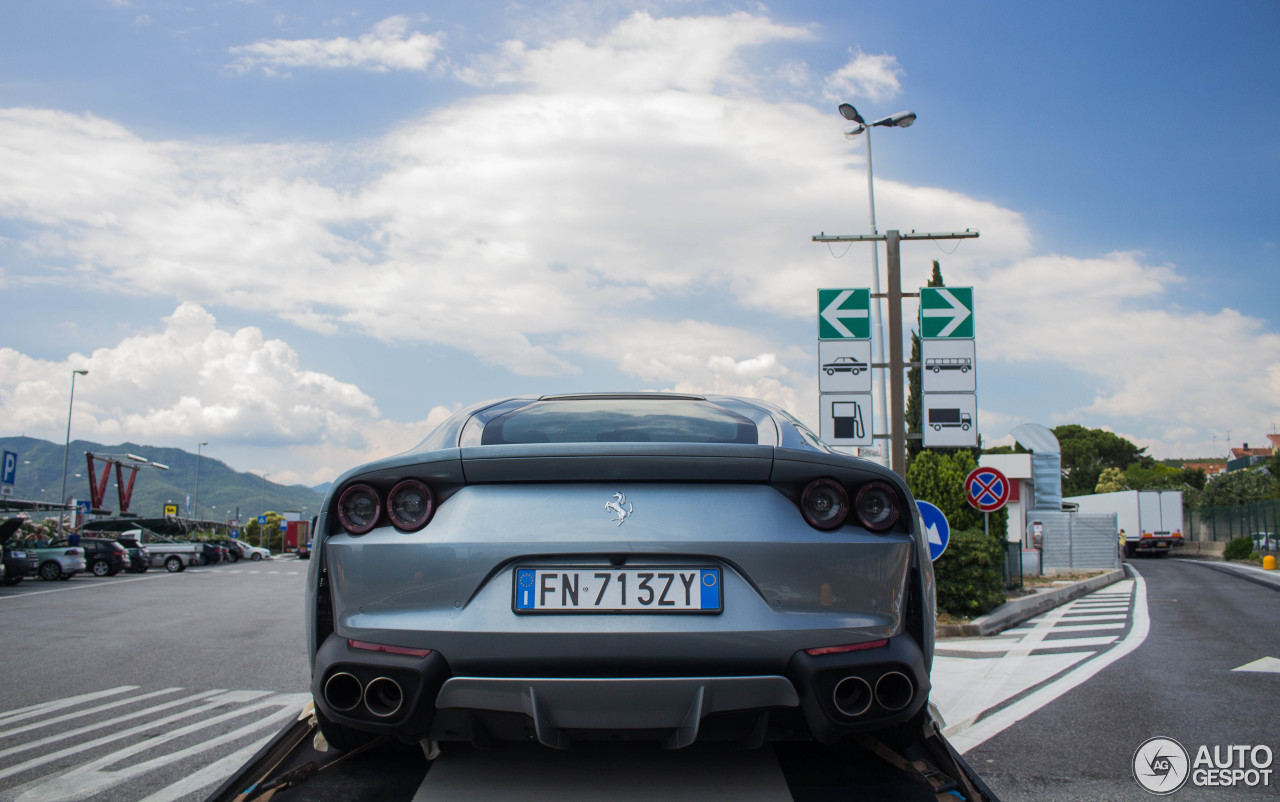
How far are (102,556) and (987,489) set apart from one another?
29.1 m

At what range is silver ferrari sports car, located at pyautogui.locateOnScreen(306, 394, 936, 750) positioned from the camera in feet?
7.55

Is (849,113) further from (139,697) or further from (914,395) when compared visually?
(914,395)

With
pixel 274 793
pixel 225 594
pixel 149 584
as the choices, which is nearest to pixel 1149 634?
pixel 274 793

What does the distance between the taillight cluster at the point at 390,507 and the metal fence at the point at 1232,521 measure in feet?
128

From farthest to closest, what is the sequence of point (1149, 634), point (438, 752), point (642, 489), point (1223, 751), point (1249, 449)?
point (1249, 449), point (1149, 634), point (1223, 751), point (438, 752), point (642, 489)

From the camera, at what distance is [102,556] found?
30578 mm

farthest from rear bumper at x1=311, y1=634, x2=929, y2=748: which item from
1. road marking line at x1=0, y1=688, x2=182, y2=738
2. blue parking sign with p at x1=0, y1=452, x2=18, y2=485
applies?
blue parking sign with p at x1=0, y1=452, x2=18, y2=485

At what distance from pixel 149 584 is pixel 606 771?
87.1 feet

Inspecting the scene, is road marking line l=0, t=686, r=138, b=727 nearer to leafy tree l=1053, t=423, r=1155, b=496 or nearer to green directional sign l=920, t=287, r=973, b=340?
green directional sign l=920, t=287, r=973, b=340

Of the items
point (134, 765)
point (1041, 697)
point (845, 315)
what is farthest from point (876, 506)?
point (845, 315)

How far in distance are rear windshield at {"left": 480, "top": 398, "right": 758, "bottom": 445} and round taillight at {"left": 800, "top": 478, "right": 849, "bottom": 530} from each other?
0.55m

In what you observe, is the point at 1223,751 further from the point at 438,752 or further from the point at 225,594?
the point at 225,594

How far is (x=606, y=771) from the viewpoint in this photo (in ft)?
8.48

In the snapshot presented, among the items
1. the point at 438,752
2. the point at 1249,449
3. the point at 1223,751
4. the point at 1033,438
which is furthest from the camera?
the point at 1249,449
